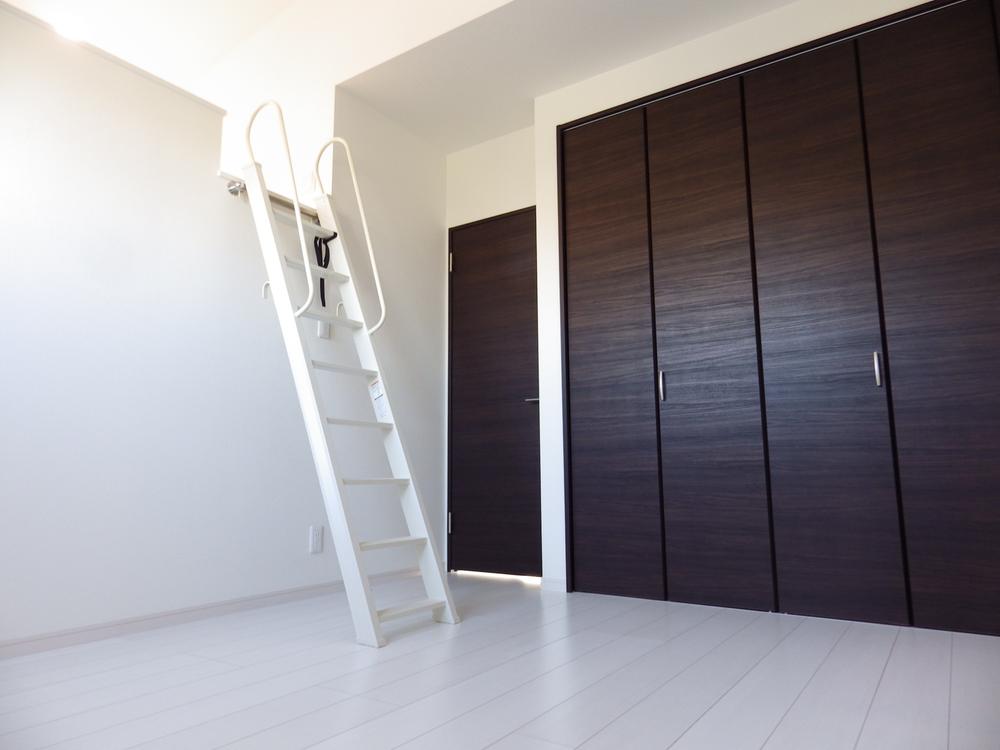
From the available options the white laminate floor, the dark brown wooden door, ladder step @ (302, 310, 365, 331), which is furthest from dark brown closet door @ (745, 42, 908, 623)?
ladder step @ (302, 310, 365, 331)

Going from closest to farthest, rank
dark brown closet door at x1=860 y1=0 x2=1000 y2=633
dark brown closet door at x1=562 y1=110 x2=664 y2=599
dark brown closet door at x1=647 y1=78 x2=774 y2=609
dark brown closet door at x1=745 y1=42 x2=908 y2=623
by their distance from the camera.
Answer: dark brown closet door at x1=860 y1=0 x2=1000 y2=633
dark brown closet door at x1=745 y1=42 x2=908 y2=623
dark brown closet door at x1=647 y1=78 x2=774 y2=609
dark brown closet door at x1=562 y1=110 x2=664 y2=599

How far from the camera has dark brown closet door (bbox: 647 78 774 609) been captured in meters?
2.68

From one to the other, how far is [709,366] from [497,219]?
5.59ft

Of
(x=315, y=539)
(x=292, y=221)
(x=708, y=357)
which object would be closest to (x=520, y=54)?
(x=292, y=221)

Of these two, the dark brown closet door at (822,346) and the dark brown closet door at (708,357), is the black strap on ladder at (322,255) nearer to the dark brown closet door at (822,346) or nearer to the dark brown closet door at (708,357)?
the dark brown closet door at (708,357)

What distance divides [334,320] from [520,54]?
1.65m

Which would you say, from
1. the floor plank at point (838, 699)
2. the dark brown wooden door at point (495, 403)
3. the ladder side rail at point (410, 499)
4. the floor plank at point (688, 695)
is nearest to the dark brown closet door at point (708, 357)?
the floor plank at point (688, 695)

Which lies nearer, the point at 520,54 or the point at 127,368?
the point at 127,368

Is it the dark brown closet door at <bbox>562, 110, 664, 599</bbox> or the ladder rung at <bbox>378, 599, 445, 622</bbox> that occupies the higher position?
the dark brown closet door at <bbox>562, 110, 664, 599</bbox>

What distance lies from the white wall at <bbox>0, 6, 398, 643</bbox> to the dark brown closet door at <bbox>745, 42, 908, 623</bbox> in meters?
2.13

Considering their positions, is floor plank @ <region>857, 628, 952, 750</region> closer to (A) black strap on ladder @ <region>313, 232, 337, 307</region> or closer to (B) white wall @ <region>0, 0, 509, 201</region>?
(A) black strap on ladder @ <region>313, 232, 337, 307</region>

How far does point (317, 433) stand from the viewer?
2297 mm

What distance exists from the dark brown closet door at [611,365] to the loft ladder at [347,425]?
0.90 m

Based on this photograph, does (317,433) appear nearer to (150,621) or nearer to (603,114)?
(150,621)
